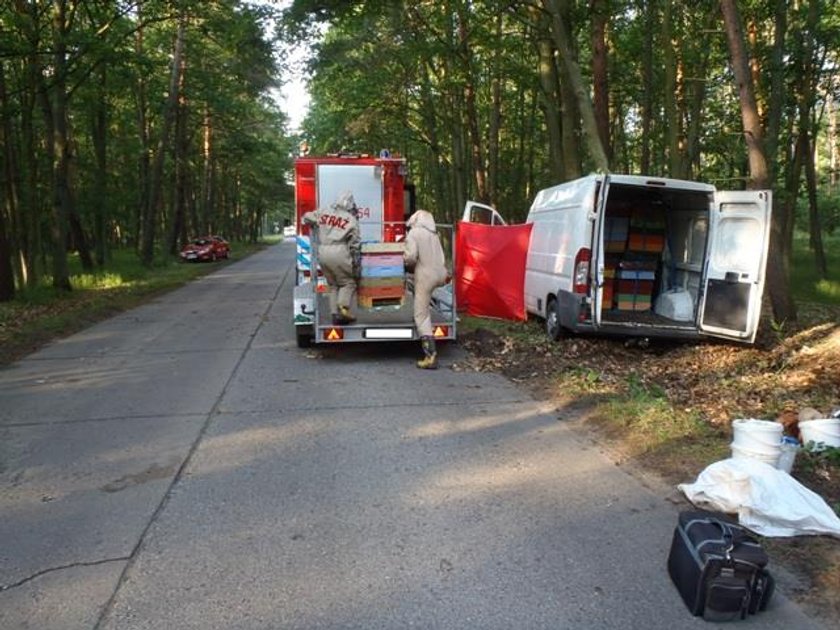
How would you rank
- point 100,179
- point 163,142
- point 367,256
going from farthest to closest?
point 100,179 → point 163,142 → point 367,256

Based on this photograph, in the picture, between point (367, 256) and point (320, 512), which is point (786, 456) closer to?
point (320, 512)

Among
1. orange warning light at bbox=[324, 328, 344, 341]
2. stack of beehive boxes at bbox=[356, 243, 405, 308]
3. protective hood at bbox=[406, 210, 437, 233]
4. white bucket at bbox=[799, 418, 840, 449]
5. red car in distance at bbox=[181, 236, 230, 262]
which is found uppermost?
protective hood at bbox=[406, 210, 437, 233]

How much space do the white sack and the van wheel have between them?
5.71 meters

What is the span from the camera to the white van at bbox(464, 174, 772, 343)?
9148mm

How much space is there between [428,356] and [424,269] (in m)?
1.08

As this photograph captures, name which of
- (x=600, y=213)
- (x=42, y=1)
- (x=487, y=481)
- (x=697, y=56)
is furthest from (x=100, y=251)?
(x=487, y=481)

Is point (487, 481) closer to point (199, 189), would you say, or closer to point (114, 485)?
point (114, 485)

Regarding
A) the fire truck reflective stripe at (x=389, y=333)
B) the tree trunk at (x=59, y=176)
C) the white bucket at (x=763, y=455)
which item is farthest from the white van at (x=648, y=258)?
the tree trunk at (x=59, y=176)

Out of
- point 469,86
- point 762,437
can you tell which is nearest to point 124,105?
point 469,86

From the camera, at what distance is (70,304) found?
1659cm

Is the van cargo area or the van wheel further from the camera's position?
the van cargo area

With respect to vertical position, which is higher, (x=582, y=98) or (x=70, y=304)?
(x=582, y=98)

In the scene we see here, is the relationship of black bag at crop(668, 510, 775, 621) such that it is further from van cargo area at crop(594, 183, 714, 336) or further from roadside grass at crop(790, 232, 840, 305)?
roadside grass at crop(790, 232, 840, 305)

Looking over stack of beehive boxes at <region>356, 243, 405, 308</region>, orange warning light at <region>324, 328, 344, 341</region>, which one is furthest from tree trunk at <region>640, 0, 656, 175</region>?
orange warning light at <region>324, 328, 344, 341</region>
